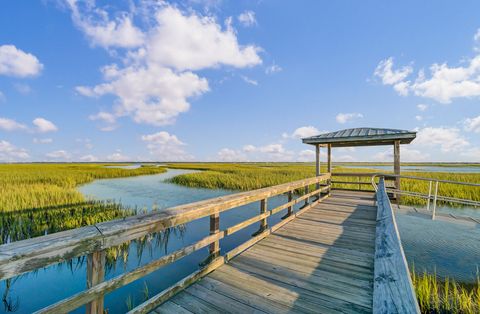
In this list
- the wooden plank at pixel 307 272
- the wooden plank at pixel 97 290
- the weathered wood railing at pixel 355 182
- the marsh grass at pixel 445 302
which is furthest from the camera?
the weathered wood railing at pixel 355 182

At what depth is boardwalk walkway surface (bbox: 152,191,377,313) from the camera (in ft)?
8.41

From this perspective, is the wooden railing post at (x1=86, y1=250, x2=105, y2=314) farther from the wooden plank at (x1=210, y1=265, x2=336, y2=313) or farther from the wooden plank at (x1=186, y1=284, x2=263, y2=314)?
the wooden plank at (x1=210, y1=265, x2=336, y2=313)

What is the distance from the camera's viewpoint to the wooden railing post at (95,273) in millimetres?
1971

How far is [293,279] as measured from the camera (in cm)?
313

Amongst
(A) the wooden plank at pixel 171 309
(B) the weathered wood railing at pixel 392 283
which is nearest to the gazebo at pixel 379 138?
(B) the weathered wood railing at pixel 392 283

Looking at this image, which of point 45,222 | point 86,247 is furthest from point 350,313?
point 45,222

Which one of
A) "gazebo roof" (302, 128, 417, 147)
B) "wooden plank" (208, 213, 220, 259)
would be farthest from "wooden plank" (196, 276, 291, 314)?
"gazebo roof" (302, 128, 417, 147)

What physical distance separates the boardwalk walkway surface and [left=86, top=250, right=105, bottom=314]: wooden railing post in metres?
0.66

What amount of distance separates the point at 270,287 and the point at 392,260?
1.84 meters

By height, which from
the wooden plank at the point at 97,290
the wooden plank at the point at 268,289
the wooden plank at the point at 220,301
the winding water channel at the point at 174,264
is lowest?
the winding water channel at the point at 174,264

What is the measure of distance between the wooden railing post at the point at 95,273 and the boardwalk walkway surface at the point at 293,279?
66 centimetres

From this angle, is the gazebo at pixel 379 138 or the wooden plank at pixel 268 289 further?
the gazebo at pixel 379 138

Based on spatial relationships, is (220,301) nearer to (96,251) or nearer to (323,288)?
(323,288)

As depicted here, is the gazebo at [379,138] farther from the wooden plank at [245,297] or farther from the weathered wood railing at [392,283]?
the weathered wood railing at [392,283]
